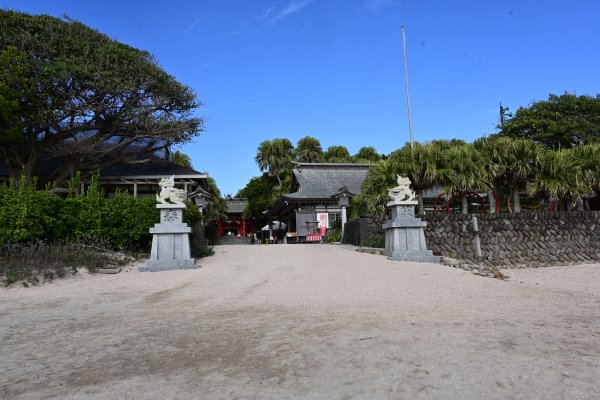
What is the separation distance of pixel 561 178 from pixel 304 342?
16944 millimetres

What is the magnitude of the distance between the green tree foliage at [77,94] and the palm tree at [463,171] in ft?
Answer: 41.0

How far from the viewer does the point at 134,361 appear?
4.21 metres

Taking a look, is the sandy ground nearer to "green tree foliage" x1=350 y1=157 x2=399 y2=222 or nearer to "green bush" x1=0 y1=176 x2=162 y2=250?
"green bush" x1=0 y1=176 x2=162 y2=250

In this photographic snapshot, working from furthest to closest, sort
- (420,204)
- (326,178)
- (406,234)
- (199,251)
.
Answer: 1. (326,178)
2. (420,204)
3. (199,251)
4. (406,234)

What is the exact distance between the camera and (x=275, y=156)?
41438 millimetres

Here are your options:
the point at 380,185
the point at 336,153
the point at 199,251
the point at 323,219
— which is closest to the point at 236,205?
the point at 336,153

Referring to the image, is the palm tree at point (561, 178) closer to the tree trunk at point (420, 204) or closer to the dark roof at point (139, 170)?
the tree trunk at point (420, 204)

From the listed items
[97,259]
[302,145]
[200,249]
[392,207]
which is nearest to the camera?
[97,259]

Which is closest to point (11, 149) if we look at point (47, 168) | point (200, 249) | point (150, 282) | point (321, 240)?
point (47, 168)

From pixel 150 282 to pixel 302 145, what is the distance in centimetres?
3452

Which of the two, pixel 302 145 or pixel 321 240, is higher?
pixel 302 145

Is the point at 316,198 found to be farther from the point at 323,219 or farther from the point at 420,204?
the point at 420,204

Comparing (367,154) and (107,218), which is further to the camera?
(367,154)

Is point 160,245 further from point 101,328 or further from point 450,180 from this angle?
point 450,180
